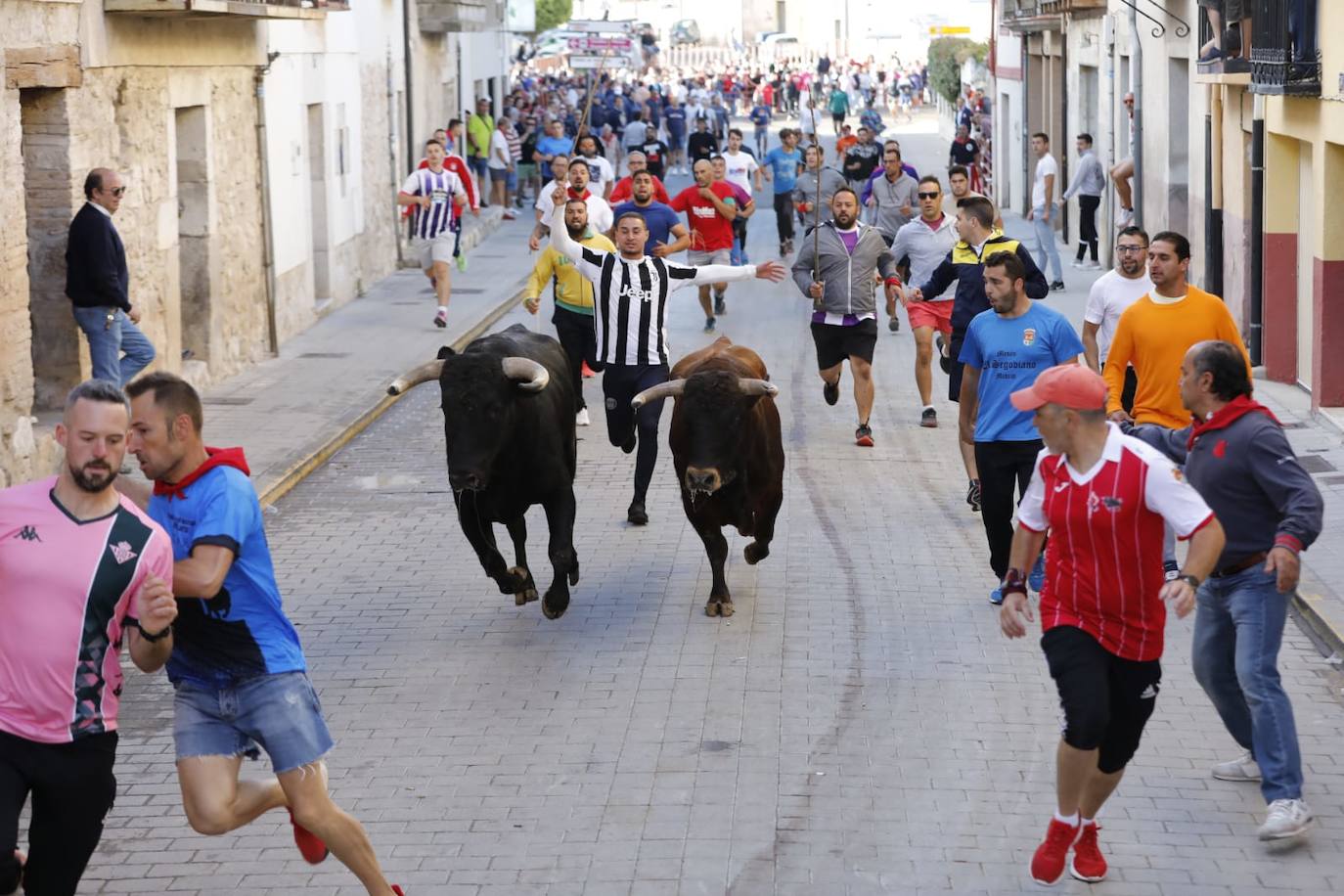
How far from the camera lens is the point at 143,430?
5.69 meters

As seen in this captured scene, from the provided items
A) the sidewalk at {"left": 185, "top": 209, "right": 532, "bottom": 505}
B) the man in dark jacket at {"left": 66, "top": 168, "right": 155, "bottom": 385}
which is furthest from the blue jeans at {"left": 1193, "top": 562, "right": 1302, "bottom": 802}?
the man in dark jacket at {"left": 66, "top": 168, "right": 155, "bottom": 385}

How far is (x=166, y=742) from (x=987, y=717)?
3400 mm

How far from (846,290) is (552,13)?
69.8 m

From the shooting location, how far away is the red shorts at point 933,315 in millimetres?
14570

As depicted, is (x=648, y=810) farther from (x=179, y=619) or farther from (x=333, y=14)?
(x=333, y=14)

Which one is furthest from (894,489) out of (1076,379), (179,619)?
(179,619)

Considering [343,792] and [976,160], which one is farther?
[976,160]

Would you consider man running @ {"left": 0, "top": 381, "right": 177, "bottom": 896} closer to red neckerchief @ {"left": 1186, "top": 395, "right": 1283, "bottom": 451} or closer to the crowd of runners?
the crowd of runners

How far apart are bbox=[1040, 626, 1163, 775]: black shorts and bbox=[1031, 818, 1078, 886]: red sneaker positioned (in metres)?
0.22

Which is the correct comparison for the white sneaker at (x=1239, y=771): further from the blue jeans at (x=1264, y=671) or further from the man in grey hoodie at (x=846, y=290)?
the man in grey hoodie at (x=846, y=290)

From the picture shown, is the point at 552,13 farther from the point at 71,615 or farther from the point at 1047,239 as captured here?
the point at 71,615

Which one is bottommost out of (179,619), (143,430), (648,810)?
(648,810)

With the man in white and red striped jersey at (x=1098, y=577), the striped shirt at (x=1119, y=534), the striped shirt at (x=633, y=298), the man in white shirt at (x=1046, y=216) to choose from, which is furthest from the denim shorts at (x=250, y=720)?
the man in white shirt at (x=1046, y=216)

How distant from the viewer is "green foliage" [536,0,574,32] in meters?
80.9
